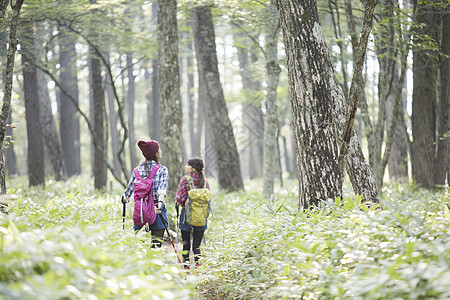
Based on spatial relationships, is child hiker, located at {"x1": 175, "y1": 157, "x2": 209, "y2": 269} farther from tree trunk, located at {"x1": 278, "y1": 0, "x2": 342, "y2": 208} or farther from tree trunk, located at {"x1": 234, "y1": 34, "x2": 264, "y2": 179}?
tree trunk, located at {"x1": 234, "y1": 34, "x2": 264, "y2": 179}

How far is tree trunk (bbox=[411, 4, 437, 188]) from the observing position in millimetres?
9570

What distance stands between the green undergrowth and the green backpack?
872mm

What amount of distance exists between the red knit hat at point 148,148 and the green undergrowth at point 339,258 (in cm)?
177

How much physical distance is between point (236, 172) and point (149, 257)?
31.5ft

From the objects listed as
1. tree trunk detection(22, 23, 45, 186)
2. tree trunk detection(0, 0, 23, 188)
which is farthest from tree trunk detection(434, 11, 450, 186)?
tree trunk detection(22, 23, 45, 186)

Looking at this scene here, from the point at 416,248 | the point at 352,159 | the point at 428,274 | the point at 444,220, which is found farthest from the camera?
the point at 352,159

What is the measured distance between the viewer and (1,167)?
19.6 ft

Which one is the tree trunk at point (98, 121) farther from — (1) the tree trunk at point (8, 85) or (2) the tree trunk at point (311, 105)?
(2) the tree trunk at point (311, 105)

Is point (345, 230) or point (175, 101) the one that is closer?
point (345, 230)

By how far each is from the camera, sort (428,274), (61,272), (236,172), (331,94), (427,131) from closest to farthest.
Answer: (61,272)
(428,274)
(331,94)
(427,131)
(236,172)

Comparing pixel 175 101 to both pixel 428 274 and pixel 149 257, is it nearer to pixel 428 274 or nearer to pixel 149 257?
pixel 149 257

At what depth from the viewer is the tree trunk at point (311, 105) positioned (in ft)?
18.1

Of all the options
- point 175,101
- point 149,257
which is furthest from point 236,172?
point 149,257

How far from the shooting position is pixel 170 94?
32.7 ft
